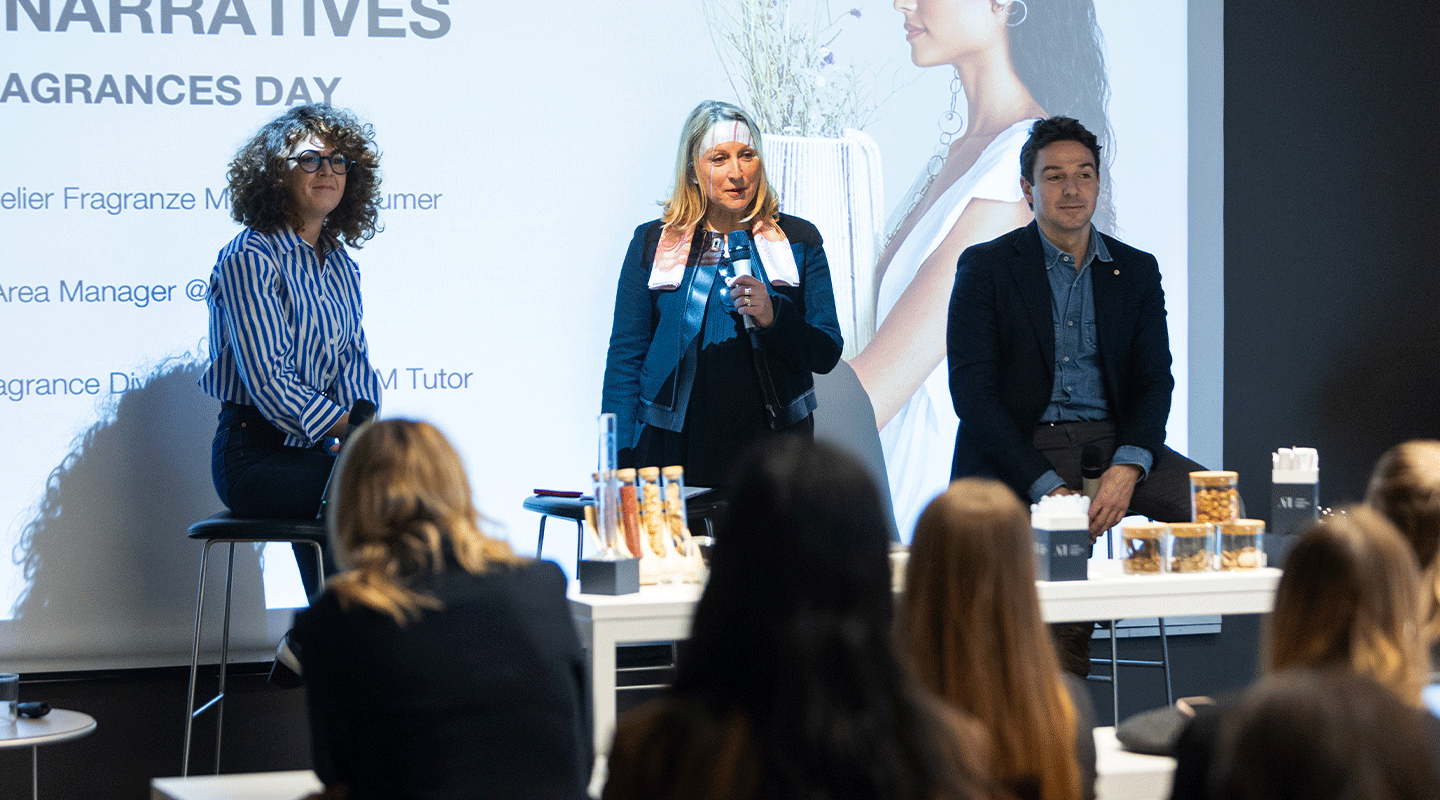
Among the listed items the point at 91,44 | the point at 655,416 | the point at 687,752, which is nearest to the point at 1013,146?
the point at 655,416

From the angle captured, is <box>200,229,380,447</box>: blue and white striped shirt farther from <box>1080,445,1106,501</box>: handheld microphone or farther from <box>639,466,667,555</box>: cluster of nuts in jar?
<box>1080,445,1106,501</box>: handheld microphone

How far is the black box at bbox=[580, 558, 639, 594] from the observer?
7.88ft

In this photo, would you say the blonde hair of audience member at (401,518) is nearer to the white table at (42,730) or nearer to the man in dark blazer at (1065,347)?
the white table at (42,730)

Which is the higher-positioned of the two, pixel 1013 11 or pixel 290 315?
pixel 1013 11

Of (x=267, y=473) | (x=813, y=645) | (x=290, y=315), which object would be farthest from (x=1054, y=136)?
(x=813, y=645)

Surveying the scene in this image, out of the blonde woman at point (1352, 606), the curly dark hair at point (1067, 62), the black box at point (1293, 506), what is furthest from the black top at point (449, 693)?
the curly dark hair at point (1067, 62)

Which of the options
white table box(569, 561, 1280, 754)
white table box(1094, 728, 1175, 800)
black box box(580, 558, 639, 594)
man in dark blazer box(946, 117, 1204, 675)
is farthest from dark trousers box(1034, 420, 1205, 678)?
black box box(580, 558, 639, 594)

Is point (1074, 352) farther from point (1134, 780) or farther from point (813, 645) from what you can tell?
point (813, 645)

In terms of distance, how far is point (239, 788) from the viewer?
6.99 ft

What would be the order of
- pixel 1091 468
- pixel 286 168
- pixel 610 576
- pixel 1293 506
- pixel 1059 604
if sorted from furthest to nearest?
1. pixel 286 168
2. pixel 1091 468
3. pixel 1293 506
4. pixel 1059 604
5. pixel 610 576

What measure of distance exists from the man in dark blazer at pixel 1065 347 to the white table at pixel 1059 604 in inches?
21.8

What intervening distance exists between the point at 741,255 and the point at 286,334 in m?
1.22

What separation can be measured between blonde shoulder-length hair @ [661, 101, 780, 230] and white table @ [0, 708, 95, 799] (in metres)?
1.95

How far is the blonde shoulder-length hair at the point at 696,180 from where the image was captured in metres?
3.84
